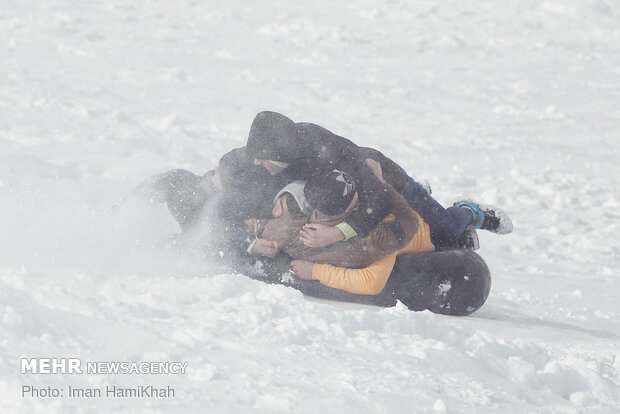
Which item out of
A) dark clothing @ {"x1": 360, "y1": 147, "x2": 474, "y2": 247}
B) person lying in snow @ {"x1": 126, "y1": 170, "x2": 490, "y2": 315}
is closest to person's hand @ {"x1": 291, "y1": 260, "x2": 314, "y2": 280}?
person lying in snow @ {"x1": 126, "y1": 170, "x2": 490, "y2": 315}

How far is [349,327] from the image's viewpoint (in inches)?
148

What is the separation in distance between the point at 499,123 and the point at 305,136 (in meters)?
6.93

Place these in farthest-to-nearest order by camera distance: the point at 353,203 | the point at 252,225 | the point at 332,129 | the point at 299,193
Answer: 1. the point at 332,129
2. the point at 252,225
3. the point at 299,193
4. the point at 353,203

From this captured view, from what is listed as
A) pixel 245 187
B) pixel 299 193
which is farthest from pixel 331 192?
pixel 245 187

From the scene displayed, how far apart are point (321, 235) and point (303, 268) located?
247mm

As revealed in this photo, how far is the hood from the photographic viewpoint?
5012 millimetres

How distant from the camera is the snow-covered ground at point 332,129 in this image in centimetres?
323

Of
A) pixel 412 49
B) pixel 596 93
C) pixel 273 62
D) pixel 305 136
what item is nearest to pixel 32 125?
pixel 305 136

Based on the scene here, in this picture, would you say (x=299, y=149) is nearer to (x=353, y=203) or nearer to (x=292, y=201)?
(x=292, y=201)

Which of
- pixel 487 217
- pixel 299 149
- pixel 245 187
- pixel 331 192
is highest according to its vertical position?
pixel 299 149

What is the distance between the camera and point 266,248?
487 cm

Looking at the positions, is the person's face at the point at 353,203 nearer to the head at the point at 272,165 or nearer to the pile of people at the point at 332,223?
the pile of people at the point at 332,223

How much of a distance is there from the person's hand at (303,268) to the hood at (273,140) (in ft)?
2.27

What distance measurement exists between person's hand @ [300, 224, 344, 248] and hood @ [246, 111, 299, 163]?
0.57 m
